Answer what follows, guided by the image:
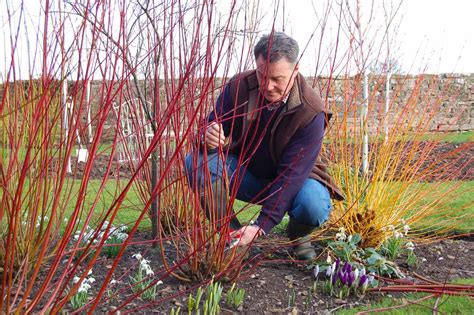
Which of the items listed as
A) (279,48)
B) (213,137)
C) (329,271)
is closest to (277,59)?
(279,48)

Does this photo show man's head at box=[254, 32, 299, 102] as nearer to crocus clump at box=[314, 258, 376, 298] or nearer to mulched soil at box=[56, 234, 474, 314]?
mulched soil at box=[56, 234, 474, 314]

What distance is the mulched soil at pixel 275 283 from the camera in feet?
7.55

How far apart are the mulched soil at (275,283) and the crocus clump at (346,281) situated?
39 mm

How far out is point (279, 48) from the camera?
99.1 inches

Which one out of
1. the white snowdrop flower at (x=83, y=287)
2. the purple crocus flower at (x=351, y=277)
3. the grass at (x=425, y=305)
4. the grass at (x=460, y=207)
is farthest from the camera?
the grass at (x=460, y=207)

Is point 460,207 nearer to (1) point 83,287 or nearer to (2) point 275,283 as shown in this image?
(2) point 275,283

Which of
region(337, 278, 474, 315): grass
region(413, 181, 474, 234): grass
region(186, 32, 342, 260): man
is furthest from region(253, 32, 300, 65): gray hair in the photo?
region(413, 181, 474, 234): grass

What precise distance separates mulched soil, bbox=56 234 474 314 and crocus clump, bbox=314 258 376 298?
0.04 m

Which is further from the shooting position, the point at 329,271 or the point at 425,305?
the point at 329,271

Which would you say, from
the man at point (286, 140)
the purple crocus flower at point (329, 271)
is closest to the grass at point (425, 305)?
A: the purple crocus flower at point (329, 271)

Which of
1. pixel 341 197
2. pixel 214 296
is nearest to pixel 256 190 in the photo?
pixel 341 197

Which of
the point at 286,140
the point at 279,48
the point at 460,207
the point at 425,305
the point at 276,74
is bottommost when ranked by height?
the point at 460,207

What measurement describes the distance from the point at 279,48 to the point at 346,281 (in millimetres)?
1145

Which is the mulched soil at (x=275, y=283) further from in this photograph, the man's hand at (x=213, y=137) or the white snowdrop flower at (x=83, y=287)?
the man's hand at (x=213, y=137)
